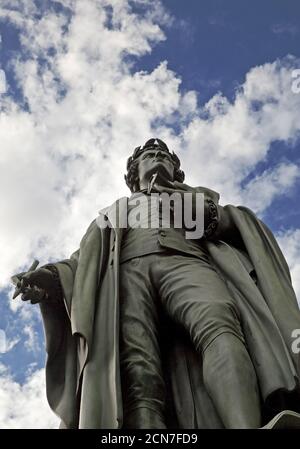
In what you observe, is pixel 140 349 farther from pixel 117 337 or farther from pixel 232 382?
pixel 232 382

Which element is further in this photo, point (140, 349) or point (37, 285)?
point (37, 285)

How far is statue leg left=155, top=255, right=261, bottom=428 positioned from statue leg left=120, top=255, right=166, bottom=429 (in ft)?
0.60

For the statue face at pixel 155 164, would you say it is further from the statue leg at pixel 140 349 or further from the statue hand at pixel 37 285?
the statue hand at pixel 37 285

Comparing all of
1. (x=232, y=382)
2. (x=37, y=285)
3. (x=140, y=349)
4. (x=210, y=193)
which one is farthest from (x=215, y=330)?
(x=210, y=193)

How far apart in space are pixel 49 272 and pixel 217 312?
Result: 162 cm

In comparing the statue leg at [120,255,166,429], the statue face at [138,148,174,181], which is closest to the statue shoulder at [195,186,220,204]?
the statue face at [138,148,174,181]

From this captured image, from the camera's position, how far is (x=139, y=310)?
20.3 feet

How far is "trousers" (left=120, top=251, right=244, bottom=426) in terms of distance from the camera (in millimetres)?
5512

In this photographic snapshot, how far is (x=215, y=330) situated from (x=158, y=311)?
96 centimetres

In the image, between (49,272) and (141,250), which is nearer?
(49,272)

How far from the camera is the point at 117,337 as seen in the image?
573cm

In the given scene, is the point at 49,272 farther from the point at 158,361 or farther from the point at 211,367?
the point at 211,367

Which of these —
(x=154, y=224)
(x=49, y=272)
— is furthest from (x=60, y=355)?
(x=154, y=224)
